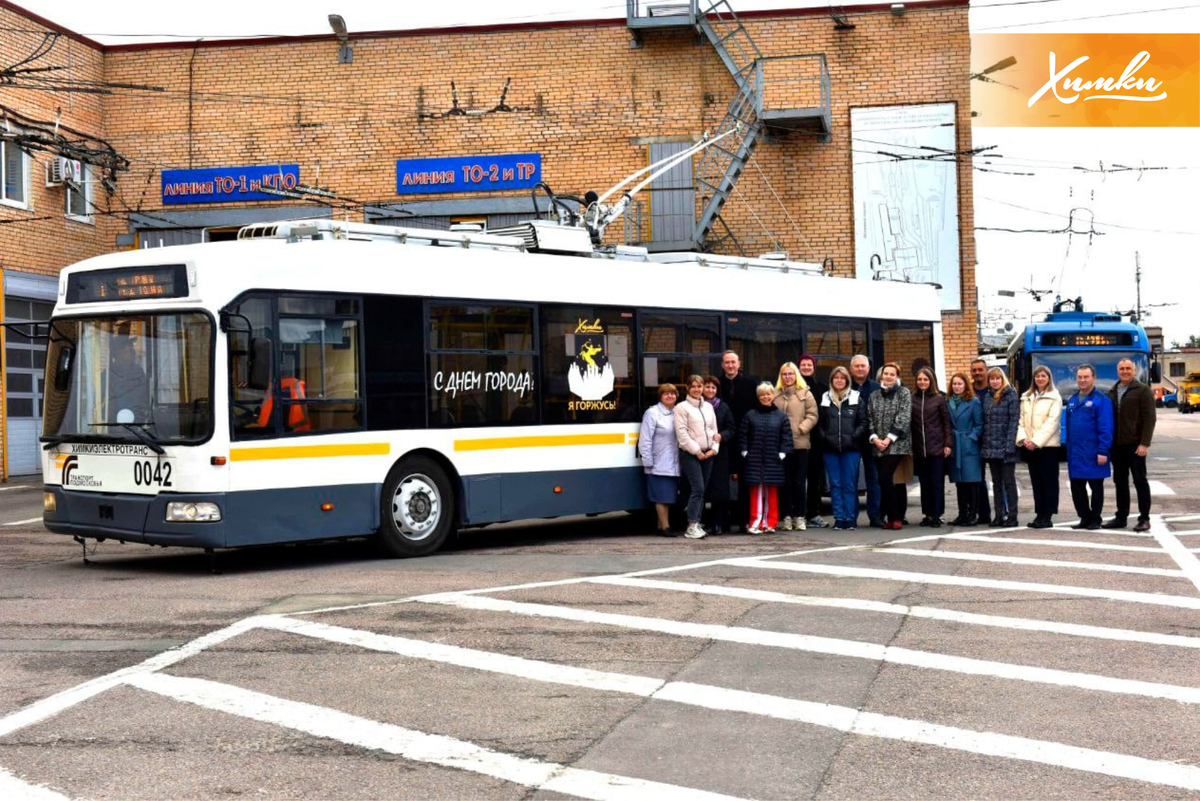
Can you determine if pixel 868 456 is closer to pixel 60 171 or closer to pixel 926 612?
pixel 926 612

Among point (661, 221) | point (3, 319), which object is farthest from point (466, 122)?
point (3, 319)

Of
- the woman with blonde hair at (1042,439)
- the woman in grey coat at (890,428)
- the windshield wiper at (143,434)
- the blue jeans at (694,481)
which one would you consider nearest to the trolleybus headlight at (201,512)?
the windshield wiper at (143,434)

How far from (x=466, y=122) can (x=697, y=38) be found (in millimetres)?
5160

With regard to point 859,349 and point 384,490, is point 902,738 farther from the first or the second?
point 859,349

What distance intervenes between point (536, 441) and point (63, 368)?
4.44 m

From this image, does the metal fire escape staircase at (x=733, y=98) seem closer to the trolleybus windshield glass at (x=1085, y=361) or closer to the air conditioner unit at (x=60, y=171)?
the trolleybus windshield glass at (x=1085, y=361)

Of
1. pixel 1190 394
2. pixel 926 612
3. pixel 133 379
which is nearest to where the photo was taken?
pixel 926 612

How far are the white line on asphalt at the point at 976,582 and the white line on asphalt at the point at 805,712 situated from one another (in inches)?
170

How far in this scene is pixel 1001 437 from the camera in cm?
1584

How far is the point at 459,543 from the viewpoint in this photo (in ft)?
49.4

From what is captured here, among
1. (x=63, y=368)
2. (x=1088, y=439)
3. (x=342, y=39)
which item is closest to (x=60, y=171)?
(x=342, y=39)

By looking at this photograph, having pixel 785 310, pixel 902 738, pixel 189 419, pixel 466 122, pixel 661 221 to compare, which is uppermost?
pixel 466 122

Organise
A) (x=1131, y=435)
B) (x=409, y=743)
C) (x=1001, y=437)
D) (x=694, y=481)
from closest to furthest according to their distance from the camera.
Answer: (x=409, y=743) → (x=1131, y=435) → (x=694, y=481) → (x=1001, y=437)

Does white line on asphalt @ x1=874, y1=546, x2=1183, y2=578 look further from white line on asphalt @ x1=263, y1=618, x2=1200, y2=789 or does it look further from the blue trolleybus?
the blue trolleybus
